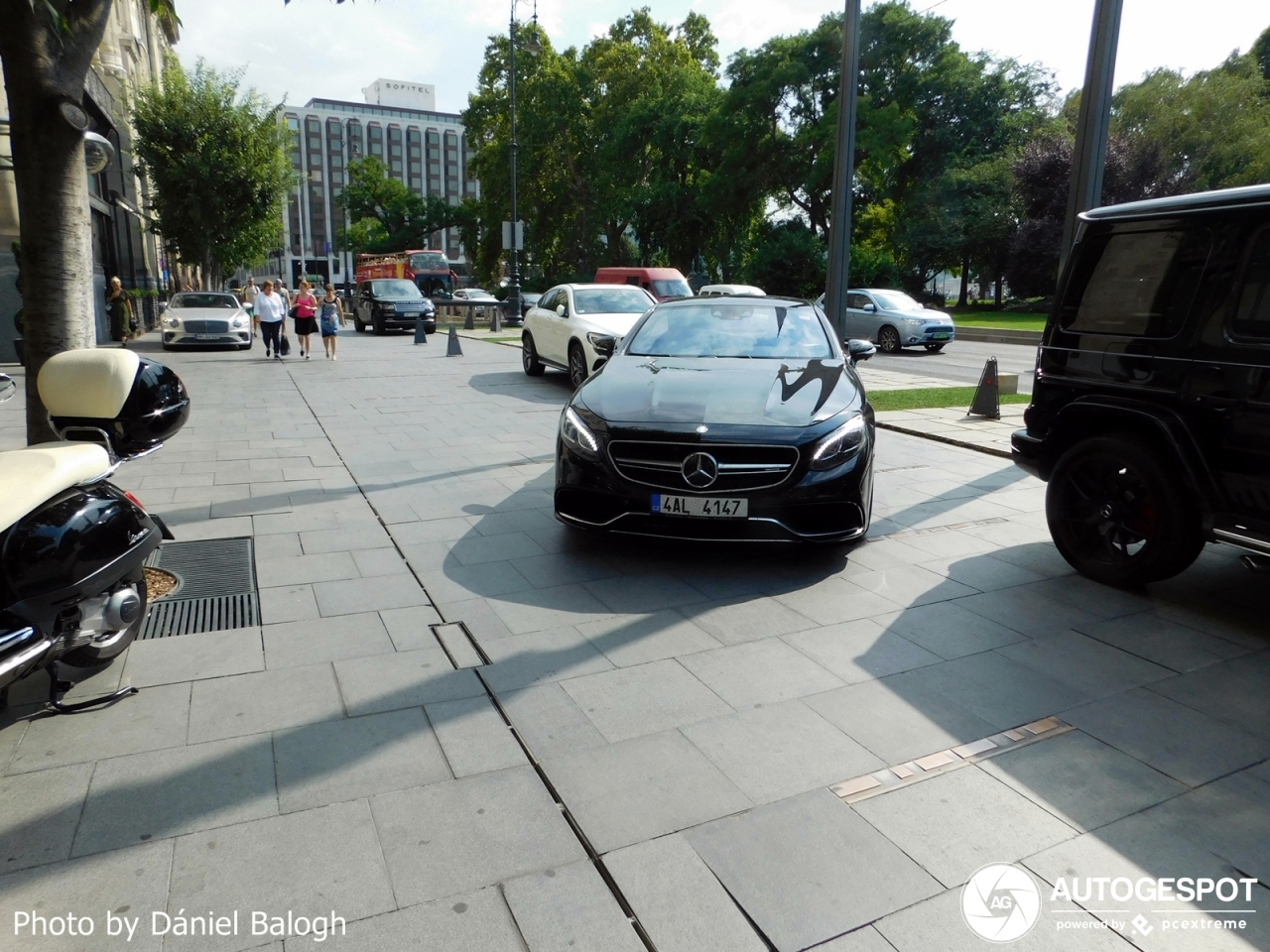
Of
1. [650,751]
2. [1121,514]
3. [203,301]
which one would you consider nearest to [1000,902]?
[650,751]

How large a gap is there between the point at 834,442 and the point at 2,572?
383 cm

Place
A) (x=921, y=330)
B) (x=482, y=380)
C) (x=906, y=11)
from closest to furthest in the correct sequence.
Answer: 1. (x=482, y=380)
2. (x=921, y=330)
3. (x=906, y=11)

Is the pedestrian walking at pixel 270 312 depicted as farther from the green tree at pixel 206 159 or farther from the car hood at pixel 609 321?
the green tree at pixel 206 159

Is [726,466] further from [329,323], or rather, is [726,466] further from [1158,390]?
[329,323]

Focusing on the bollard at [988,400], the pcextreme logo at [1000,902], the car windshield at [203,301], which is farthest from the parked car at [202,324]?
the pcextreme logo at [1000,902]

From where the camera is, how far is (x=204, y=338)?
20.2 metres

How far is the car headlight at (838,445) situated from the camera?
495 cm

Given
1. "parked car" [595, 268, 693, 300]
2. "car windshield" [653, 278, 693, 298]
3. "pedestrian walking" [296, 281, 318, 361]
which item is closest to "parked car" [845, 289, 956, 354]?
"parked car" [595, 268, 693, 300]

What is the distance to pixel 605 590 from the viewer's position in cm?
483

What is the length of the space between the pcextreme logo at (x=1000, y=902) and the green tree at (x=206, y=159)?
97.7ft

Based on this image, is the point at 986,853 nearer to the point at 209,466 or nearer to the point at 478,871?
the point at 478,871

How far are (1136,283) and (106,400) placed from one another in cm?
495

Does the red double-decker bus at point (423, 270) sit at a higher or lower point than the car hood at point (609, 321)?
higher

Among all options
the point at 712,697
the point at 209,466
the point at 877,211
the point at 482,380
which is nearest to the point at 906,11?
the point at 877,211
